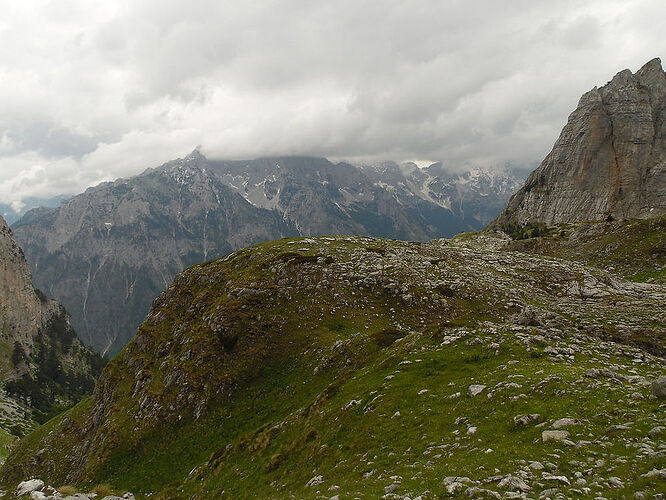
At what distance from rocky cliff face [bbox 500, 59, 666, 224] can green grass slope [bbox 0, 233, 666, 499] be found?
470ft

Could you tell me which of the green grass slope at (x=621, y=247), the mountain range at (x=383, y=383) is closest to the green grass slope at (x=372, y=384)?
the mountain range at (x=383, y=383)

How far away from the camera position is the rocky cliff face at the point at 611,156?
530ft

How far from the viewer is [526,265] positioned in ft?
184

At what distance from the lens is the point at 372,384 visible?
2522 centimetres

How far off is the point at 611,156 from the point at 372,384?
681 ft

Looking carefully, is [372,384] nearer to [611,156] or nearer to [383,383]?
[383,383]

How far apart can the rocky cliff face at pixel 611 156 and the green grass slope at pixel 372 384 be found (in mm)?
143256

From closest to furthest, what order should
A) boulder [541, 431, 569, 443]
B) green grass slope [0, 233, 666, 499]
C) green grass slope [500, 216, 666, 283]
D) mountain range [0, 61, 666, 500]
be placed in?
boulder [541, 431, 569, 443], mountain range [0, 61, 666, 500], green grass slope [0, 233, 666, 499], green grass slope [500, 216, 666, 283]

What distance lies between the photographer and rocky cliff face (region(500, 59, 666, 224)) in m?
162

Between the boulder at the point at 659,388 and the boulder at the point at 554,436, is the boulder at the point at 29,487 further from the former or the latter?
the boulder at the point at 659,388

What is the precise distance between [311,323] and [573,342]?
26592 mm

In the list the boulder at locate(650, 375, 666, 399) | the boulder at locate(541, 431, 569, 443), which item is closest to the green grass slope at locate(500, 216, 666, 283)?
the boulder at locate(650, 375, 666, 399)

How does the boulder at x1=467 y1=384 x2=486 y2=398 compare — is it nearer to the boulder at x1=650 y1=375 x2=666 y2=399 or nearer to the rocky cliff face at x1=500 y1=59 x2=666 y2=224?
the boulder at x1=650 y1=375 x2=666 y2=399

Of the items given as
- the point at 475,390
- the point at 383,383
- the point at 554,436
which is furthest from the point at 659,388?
the point at 383,383
